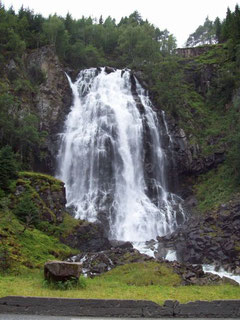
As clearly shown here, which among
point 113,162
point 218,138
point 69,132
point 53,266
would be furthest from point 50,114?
point 53,266

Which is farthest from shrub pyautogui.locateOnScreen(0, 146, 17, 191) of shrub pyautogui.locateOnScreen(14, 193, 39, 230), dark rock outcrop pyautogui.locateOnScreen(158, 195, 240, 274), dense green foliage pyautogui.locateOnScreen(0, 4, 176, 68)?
dense green foliage pyautogui.locateOnScreen(0, 4, 176, 68)

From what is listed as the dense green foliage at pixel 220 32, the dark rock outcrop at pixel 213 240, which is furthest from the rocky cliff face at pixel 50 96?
the dense green foliage at pixel 220 32

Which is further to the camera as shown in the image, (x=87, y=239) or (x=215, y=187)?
(x=215, y=187)

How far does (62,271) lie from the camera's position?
9.53m

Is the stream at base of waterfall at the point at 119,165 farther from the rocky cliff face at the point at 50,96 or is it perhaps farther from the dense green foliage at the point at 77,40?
the dense green foliage at the point at 77,40

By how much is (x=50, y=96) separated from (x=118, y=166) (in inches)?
569

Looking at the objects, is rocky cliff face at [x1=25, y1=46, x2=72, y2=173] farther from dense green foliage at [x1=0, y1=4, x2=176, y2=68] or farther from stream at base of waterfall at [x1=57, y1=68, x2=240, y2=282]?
dense green foliage at [x1=0, y1=4, x2=176, y2=68]

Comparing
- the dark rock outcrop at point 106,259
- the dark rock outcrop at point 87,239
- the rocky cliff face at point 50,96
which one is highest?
the rocky cliff face at point 50,96

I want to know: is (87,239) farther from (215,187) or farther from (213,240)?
(215,187)

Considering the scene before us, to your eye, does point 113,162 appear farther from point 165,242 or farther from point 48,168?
point 165,242

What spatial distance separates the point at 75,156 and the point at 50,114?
8276 millimetres

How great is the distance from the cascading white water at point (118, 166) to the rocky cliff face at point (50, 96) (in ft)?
3.88

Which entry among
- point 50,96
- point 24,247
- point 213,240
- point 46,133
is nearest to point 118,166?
point 46,133

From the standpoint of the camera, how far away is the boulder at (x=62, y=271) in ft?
31.3
